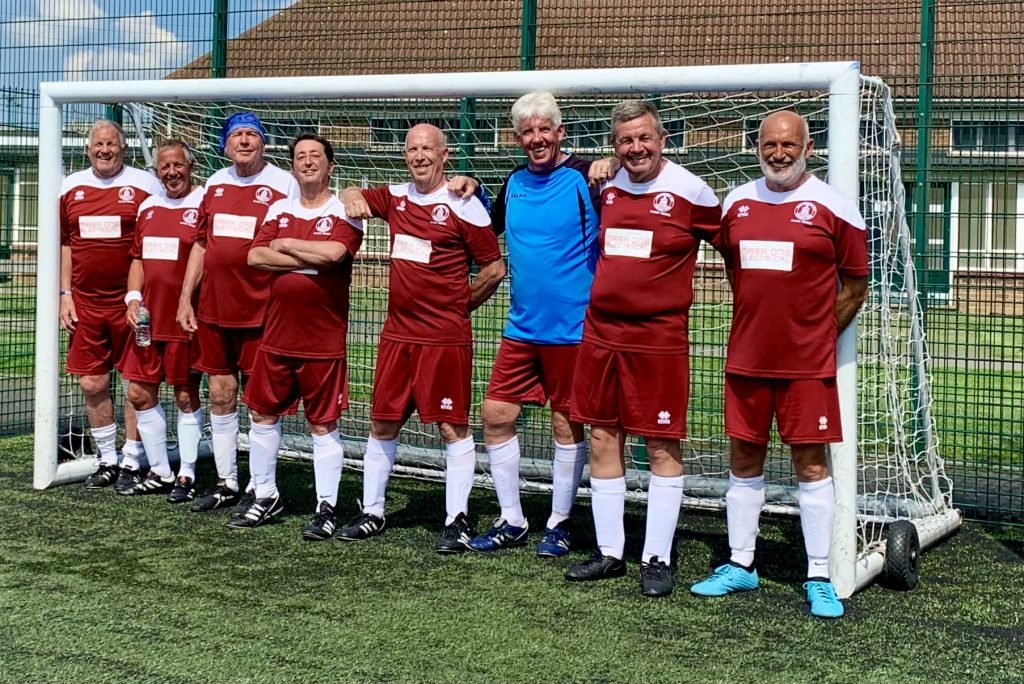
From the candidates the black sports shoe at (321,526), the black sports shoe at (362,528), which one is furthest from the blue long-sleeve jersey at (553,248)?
the black sports shoe at (321,526)

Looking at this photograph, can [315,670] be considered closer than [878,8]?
Yes

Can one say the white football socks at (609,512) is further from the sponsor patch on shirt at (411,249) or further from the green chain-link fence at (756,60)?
the green chain-link fence at (756,60)

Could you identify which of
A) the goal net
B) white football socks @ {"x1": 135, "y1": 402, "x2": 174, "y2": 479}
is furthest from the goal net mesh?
white football socks @ {"x1": 135, "y1": 402, "x2": 174, "y2": 479}

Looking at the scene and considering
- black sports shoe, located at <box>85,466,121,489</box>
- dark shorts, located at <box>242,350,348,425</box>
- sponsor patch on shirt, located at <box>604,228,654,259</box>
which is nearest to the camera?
sponsor patch on shirt, located at <box>604,228,654,259</box>

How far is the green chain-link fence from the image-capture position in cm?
629

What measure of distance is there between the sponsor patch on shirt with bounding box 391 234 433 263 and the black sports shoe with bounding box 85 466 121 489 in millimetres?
2512

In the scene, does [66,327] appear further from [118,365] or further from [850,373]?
[850,373]

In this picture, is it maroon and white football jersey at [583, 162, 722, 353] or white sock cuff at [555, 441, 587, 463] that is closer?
maroon and white football jersey at [583, 162, 722, 353]

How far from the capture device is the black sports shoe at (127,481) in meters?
6.55

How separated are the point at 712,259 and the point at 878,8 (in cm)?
172

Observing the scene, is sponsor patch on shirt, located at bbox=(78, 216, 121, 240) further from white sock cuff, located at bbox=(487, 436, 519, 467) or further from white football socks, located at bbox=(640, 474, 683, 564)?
white football socks, located at bbox=(640, 474, 683, 564)

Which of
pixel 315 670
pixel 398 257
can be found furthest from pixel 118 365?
pixel 315 670

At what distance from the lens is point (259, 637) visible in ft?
13.3

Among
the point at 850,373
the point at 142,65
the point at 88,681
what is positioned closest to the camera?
the point at 88,681
